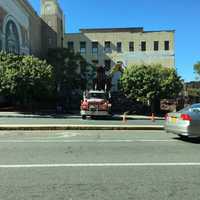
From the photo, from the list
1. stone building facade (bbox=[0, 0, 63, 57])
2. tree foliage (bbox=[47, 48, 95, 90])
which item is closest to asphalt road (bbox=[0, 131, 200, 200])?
stone building facade (bbox=[0, 0, 63, 57])

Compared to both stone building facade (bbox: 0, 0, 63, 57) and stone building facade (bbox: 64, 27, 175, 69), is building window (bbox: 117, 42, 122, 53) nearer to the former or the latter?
stone building facade (bbox: 64, 27, 175, 69)

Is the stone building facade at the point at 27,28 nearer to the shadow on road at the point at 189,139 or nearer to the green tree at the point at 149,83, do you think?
the green tree at the point at 149,83

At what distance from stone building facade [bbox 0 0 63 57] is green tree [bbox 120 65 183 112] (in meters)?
13.3

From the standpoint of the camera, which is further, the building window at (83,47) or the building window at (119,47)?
the building window at (83,47)

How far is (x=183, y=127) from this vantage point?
49.8ft

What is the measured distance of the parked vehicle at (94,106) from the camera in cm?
3259

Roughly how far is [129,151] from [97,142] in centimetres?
212

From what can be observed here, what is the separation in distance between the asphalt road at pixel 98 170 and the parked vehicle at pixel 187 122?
0.80m

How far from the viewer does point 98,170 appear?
923 centimetres

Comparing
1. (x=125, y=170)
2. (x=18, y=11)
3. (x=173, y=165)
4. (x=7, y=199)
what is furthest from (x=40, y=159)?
(x=18, y=11)

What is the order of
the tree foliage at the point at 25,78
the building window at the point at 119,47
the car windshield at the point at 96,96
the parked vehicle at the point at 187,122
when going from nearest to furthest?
the parked vehicle at the point at 187,122 → the car windshield at the point at 96,96 → the tree foliage at the point at 25,78 → the building window at the point at 119,47

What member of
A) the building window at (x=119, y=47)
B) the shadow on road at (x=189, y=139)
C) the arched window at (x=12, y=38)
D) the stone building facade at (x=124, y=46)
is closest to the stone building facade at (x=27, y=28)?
the arched window at (x=12, y=38)

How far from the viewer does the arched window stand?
161 ft

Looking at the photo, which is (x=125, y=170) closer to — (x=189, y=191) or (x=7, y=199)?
(x=189, y=191)
